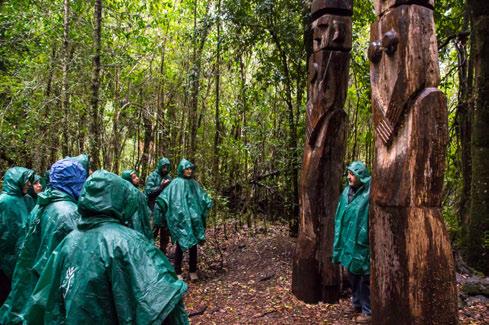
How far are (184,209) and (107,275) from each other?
4725mm

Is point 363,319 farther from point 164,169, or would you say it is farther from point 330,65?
point 164,169

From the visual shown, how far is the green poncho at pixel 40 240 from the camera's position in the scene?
3.22m

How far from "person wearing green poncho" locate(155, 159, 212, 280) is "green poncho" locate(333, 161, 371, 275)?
2672 millimetres

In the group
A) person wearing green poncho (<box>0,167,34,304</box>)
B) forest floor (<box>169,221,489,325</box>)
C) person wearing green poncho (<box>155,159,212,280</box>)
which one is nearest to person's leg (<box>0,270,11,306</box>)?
person wearing green poncho (<box>0,167,34,304</box>)

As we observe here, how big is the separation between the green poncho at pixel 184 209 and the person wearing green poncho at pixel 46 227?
3.21 metres

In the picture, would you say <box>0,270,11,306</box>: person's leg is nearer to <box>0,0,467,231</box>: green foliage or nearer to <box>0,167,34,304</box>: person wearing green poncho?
<box>0,167,34,304</box>: person wearing green poncho

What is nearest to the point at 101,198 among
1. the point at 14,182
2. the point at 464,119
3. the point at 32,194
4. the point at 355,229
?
the point at 14,182

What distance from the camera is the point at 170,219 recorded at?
6.88 metres

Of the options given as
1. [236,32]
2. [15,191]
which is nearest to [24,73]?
[236,32]

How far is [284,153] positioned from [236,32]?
2.75m

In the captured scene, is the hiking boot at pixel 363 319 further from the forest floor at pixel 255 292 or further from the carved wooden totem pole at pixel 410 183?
the carved wooden totem pole at pixel 410 183

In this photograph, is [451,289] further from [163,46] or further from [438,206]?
[163,46]

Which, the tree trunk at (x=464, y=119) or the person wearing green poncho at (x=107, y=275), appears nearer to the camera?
the person wearing green poncho at (x=107, y=275)

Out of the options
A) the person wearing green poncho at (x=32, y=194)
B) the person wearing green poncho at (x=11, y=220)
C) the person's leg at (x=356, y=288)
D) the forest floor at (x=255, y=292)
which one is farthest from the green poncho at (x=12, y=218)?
the person's leg at (x=356, y=288)
